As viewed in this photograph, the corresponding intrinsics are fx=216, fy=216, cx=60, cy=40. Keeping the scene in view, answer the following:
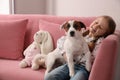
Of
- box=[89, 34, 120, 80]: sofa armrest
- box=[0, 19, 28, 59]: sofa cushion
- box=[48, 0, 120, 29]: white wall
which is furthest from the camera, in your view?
box=[48, 0, 120, 29]: white wall

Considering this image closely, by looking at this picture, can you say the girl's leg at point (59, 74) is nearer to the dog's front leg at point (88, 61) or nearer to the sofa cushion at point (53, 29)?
the dog's front leg at point (88, 61)

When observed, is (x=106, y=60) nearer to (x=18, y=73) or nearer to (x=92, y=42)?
(x=92, y=42)

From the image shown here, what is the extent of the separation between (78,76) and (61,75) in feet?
0.48

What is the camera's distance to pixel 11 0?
9.20 feet

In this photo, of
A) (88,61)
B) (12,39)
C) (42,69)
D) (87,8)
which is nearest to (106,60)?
(88,61)

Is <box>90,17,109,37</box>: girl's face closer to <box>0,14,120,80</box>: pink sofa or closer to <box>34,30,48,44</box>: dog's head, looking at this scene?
<box>0,14,120,80</box>: pink sofa

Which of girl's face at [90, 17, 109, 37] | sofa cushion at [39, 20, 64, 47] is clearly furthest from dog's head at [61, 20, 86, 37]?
sofa cushion at [39, 20, 64, 47]

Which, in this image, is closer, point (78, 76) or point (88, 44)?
point (78, 76)

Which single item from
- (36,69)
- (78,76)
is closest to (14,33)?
(36,69)

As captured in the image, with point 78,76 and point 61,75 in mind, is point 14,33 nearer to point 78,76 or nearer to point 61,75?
point 61,75

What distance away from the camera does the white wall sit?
7.47 ft

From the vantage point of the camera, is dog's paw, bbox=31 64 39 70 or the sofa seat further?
dog's paw, bbox=31 64 39 70

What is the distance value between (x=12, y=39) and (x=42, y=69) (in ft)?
1.64

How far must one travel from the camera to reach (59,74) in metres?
1.60
